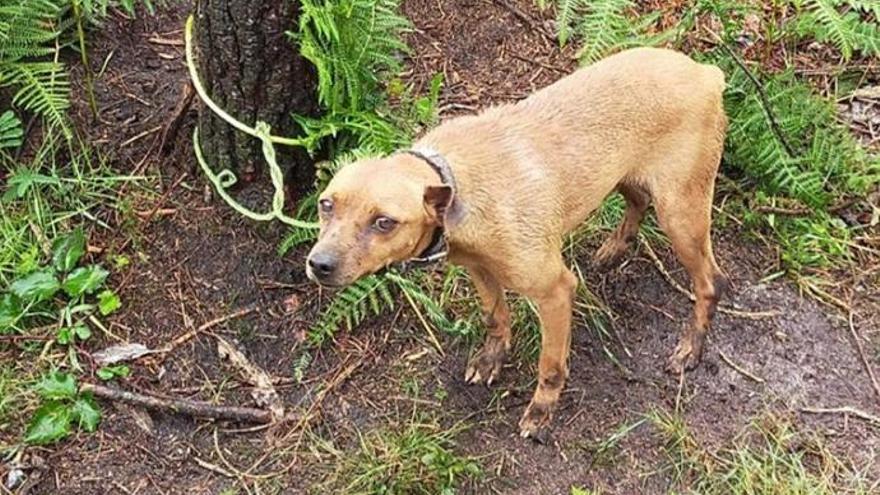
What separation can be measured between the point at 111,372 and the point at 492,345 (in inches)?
59.1

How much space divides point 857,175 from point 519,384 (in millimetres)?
1943

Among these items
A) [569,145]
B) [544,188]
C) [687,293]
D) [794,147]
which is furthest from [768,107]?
[544,188]

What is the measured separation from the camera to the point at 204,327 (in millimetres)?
4273

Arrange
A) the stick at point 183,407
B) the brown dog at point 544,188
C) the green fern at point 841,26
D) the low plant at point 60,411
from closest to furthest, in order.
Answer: the brown dog at point 544,188, the low plant at point 60,411, the stick at point 183,407, the green fern at point 841,26

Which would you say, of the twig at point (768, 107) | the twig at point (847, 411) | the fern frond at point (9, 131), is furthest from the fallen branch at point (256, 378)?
the twig at point (768, 107)

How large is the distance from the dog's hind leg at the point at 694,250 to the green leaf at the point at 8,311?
2547mm

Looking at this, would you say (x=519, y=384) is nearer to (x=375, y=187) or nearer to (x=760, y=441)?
(x=760, y=441)

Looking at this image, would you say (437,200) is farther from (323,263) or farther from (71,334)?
(71,334)

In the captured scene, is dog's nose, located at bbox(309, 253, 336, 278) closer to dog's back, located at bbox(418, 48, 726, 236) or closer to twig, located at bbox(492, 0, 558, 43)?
dog's back, located at bbox(418, 48, 726, 236)

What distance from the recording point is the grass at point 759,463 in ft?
12.7

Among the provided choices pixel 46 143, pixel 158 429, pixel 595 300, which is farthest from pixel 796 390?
pixel 46 143

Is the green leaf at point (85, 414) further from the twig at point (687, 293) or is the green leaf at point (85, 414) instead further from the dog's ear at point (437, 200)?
the twig at point (687, 293)

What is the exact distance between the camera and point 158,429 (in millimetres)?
4039

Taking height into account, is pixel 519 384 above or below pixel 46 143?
below
